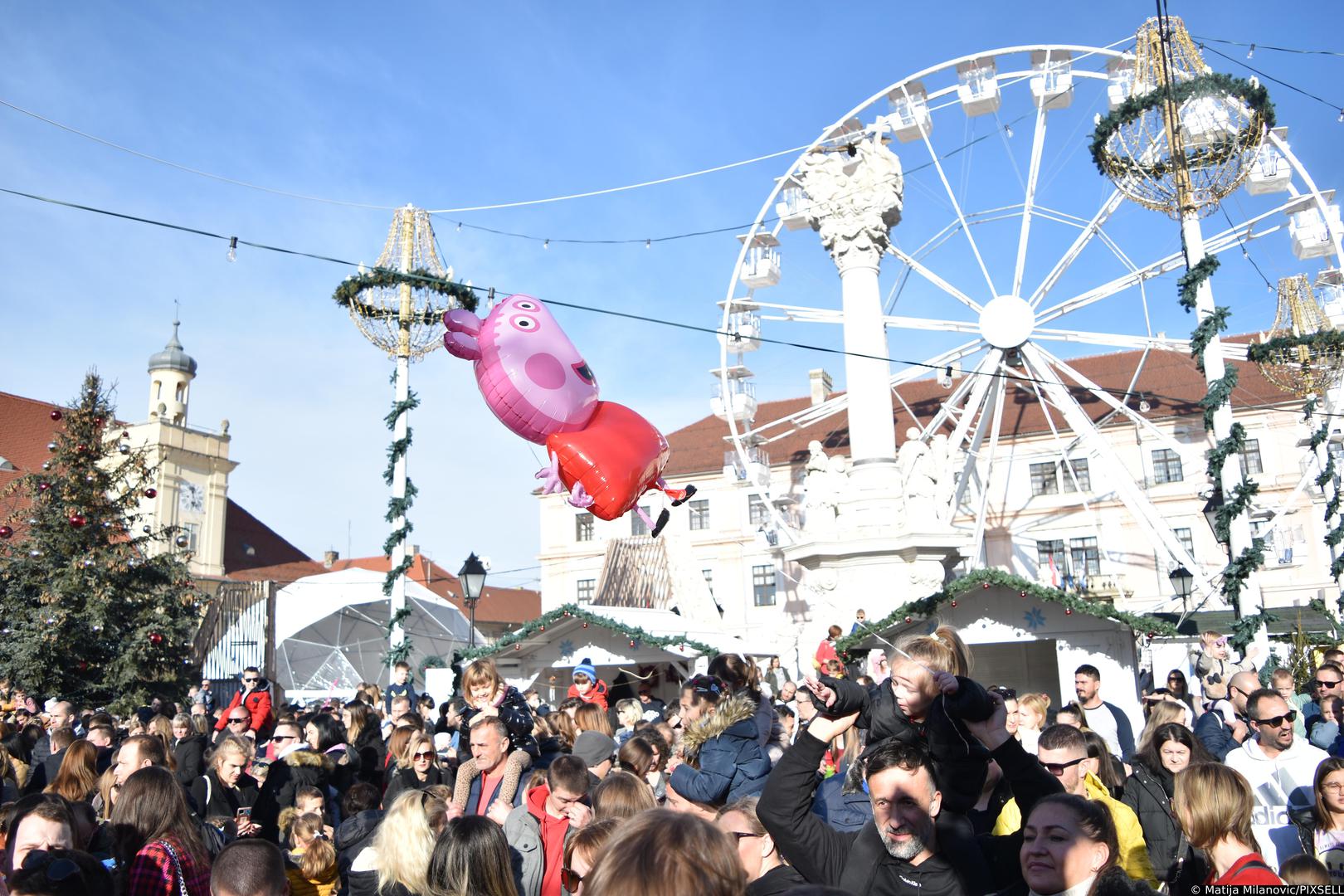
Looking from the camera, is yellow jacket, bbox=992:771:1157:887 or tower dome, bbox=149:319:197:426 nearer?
yellow jacket, bbox=992:771:1157:887

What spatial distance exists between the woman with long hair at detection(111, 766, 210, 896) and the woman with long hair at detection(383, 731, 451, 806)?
1932 millimetres

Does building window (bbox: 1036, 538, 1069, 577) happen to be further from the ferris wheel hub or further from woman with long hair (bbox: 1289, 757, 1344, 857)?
woman with long hair (bbox: 1289, 757, 1344, 857)

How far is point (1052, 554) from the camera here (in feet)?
138

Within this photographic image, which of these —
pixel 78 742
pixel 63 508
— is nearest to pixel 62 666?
pixel 63 508

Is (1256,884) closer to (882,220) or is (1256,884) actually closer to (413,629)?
(882,220)

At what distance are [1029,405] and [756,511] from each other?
1225cm

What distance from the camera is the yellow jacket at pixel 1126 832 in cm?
407

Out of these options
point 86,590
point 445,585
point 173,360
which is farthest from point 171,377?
point 86,590

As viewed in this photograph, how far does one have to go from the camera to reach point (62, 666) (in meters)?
18.5

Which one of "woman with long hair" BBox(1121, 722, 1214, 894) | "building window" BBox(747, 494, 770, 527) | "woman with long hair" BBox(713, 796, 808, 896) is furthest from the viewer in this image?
"building window" BBox(747, 494, 770, 527)

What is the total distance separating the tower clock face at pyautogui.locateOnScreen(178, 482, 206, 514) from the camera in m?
51.6

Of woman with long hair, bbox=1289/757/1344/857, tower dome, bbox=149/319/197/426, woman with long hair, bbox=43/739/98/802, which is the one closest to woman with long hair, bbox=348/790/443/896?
woman with long hair, bbox=43/739/98/802

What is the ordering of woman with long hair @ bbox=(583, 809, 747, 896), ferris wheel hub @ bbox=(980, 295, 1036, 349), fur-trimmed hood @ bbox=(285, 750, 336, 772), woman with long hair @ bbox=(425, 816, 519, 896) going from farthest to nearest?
ferris wheel hub @ bbox=(980, 295, 1036, 349) → fur-trimmed hood @ bbox=(285, 750, 336, 772) → woman with long hair @ bbox=(425, 816, 519, 896) → woman with long hair @ bbox=(583, 809, 747, 896)

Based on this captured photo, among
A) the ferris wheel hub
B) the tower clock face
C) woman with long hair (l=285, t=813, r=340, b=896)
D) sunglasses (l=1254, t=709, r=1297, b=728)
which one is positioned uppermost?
the tower clock face
